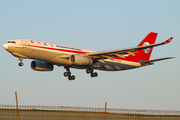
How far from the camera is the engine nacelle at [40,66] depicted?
51.5 meters

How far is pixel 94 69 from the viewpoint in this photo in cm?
5250

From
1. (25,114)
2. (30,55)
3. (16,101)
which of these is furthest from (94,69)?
(16,101)

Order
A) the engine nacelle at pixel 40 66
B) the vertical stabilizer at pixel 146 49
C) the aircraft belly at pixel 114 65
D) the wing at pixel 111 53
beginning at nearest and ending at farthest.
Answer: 1. the wing at pixel 111 53
2. the engine nacelle at pixel 40 66
3. the aircraft belly at pixel 114 65
4. the vertical stabilizer at pixel 146 49

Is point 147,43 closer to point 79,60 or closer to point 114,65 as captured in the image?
point 114,65

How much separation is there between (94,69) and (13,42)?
49.0 ft

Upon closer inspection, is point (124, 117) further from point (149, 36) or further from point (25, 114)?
point (149, 36)

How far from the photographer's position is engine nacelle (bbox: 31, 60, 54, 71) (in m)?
51.5

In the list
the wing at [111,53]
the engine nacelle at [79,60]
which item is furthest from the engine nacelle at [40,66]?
the wing at [111,53]

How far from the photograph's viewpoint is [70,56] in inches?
1833

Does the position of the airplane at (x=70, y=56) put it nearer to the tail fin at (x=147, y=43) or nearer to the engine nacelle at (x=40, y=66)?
the engine nacelle at (x=40, y=66)

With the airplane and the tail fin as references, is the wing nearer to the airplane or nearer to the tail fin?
the airplane

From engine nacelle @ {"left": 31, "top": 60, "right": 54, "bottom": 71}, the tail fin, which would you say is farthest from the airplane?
the tail fin

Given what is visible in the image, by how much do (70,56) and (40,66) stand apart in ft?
24.5

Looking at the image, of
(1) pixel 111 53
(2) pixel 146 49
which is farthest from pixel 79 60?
(2) pixel 146 49
